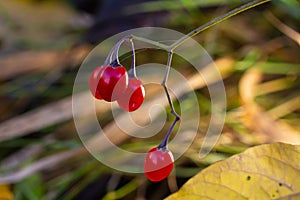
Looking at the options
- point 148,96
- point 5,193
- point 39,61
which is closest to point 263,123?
point 148,96

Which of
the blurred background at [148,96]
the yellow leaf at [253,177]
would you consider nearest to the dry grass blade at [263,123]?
the blurred background at [148,96]

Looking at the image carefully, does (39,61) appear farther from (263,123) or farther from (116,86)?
(116,86)

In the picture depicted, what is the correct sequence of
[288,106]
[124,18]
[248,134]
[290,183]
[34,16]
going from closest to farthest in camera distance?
[290,183] → [248,134] → [288,106] → [124,18] → [34,16]

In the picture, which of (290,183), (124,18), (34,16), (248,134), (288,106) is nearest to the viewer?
(290,183)

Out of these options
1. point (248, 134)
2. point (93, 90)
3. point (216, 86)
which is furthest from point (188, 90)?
point (93, 90)

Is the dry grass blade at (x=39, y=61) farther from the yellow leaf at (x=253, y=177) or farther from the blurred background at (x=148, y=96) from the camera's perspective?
the yellow leaf at (x=253, y=177)

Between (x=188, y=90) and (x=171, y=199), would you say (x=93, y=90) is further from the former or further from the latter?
(x=188, y=90)
